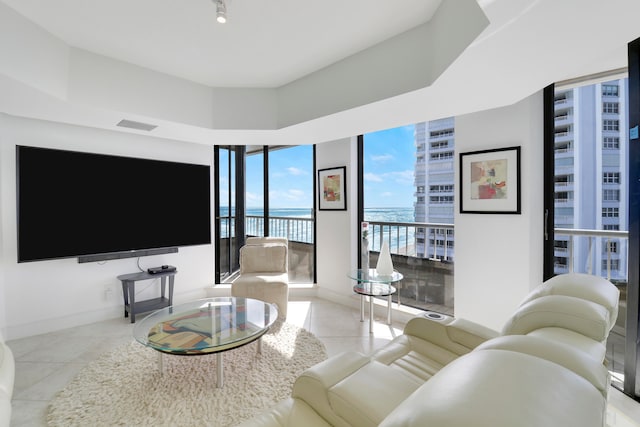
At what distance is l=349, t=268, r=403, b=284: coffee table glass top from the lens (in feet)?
9.34

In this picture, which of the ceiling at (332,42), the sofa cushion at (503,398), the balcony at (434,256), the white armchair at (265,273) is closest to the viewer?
the sofa cushion at (503,398)

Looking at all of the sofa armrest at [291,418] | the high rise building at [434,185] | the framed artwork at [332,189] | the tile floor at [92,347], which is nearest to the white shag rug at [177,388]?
the tile floor at [92,347]

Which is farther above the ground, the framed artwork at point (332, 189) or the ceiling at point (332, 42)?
the ceiling at point (332, 42)

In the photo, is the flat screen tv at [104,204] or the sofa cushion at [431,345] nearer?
the sofa cushion at [431,345]

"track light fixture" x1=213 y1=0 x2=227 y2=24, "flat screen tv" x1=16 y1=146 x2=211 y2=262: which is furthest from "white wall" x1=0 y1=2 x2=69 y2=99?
"track light fixture" x1=213 y1=0 x2=227 y2=24

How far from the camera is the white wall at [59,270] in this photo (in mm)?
2768

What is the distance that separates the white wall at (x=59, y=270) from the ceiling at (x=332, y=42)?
363 mm

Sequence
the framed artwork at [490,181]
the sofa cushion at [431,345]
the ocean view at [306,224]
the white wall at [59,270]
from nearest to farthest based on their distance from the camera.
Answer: the sofa cushion at [431,345], the framed artwork at [490,181], the white wall at [59,270], the ocean view at [306,224]

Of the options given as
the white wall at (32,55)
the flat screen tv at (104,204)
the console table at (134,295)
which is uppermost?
the white wall at (32,55)

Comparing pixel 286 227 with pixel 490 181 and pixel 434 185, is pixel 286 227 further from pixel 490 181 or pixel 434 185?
pixel 490 181

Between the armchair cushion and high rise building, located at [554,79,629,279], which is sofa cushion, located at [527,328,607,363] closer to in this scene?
high rise building, located at [554,79,629,279]

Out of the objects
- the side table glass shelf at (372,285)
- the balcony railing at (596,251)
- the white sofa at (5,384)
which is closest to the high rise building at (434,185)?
the side table glass shelf at (372,285)

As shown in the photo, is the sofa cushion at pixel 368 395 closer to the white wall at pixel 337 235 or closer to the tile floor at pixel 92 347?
the tile floor at pixel 92 347

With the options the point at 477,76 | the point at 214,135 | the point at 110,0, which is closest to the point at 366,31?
the point at 477,76
